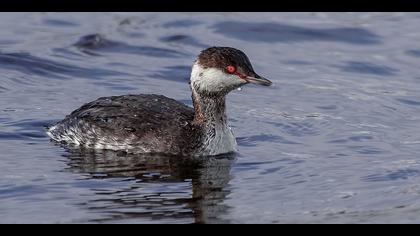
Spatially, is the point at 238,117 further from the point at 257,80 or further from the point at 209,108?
the point at 257,80

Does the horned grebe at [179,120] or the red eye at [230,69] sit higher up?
the red eye at [230,69]

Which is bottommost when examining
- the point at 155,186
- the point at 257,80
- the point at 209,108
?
the point at 155,186

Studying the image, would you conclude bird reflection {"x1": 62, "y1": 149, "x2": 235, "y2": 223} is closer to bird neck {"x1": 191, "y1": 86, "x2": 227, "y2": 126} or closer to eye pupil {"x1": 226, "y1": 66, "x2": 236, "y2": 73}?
bird neck {"x1": 191, "y1": 86, "x2": 227, "y2": 126}

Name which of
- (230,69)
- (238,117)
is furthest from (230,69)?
(238,117)

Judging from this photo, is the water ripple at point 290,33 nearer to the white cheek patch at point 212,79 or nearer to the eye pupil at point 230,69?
the white cheek patch at point 212,79

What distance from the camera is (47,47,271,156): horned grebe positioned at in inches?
518

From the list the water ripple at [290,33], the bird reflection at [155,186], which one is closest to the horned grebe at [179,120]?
the bird reflection at [155,186]

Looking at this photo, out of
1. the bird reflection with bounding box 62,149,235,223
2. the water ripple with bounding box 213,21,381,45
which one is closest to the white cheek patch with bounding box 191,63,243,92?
the bird reflection with bounding box 62,149,235,223

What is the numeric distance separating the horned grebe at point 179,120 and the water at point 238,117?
22 cm

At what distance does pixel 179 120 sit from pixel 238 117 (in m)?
1.97

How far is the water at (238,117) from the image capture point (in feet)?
36.1

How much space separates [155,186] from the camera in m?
11.8

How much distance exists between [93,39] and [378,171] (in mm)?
8570
